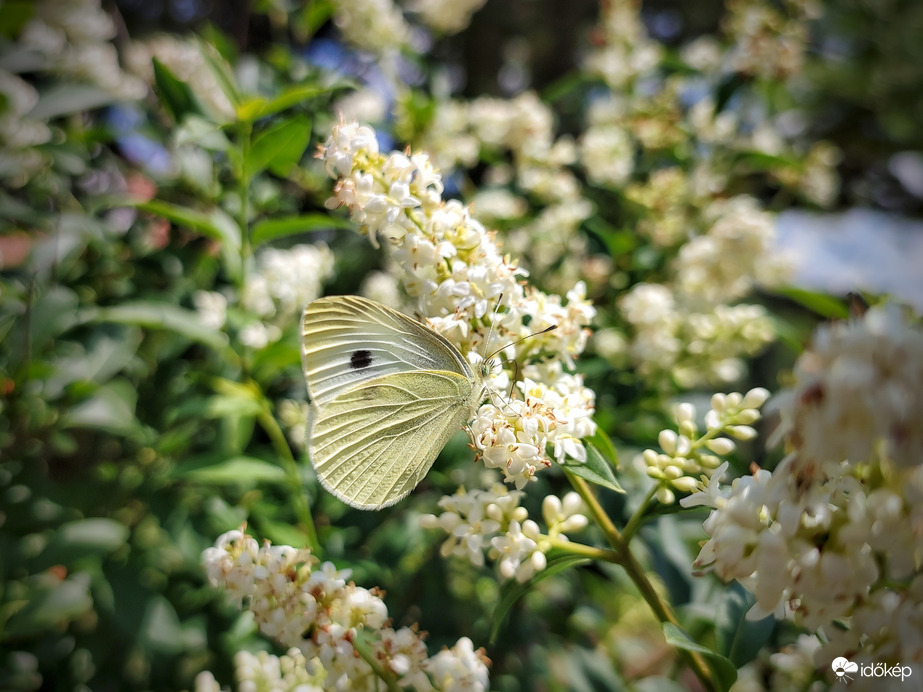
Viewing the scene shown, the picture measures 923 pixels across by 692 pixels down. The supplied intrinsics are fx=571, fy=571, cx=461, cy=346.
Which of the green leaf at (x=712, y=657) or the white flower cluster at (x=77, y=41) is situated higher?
the white flower cluster at (x=77, y=41)

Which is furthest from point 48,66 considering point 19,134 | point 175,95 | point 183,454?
point 183,454

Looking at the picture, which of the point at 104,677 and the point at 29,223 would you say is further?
the point at 29,223

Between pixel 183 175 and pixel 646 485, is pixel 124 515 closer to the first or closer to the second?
pixel 183 175

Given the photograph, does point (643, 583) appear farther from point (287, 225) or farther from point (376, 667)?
point (287, 225)

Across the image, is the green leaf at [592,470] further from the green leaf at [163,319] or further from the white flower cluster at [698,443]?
the green leaf at [163,319]

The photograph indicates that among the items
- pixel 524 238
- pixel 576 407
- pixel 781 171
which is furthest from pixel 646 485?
pixel 781 171

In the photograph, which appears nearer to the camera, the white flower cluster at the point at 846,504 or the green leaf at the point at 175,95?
the white flower cluster at the point at 846,504

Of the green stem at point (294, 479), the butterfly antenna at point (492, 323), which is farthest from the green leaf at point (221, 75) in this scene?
the butterfly antenna at point (492, 323)
